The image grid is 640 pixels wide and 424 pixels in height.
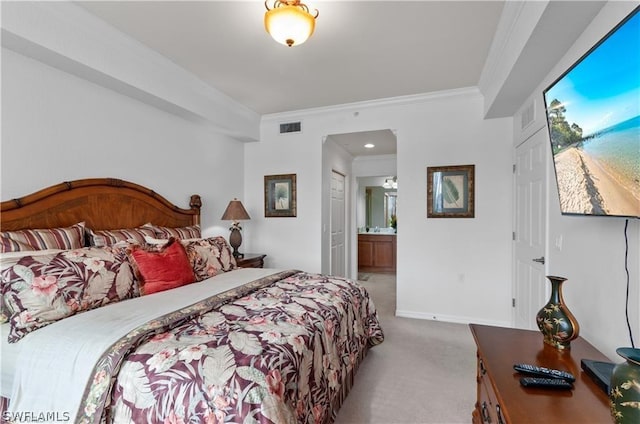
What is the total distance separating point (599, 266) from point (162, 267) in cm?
273

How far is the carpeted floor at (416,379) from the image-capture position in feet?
6.54

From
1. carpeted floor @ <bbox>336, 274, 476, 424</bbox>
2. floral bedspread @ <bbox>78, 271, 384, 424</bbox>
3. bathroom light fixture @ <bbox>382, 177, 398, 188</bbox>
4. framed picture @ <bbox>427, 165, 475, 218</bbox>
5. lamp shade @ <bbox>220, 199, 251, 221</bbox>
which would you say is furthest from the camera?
bathroom light fixture @ <bbox>382, 177, 398, 188</bbox>

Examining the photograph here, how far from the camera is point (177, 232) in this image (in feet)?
10.4

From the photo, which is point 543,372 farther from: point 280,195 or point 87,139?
point 280,195

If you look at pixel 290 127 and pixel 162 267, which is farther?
pixel 290 127

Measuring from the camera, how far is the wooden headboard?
6.97 ft

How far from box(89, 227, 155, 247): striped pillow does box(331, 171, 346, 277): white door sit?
2.78m

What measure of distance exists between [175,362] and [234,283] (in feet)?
3.96

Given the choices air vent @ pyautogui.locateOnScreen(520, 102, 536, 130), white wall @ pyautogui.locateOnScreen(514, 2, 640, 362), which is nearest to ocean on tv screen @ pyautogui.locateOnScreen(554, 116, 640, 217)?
white wall @ pyautogui.locateOnScreen(514, 2, 640, 362)

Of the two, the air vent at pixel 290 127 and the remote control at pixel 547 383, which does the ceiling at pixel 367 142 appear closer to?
the air vent at pixel 290 127

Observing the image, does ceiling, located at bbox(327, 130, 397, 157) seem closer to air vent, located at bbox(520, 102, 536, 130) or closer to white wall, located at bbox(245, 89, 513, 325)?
white wall, located at bbox(245, 89, 513, 325)

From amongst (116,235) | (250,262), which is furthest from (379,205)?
(116,235)

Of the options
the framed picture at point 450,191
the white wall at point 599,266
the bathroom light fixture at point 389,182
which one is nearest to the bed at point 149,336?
the white wall at point 599,266

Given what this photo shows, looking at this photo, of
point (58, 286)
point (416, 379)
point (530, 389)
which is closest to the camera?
point (530, 389)
